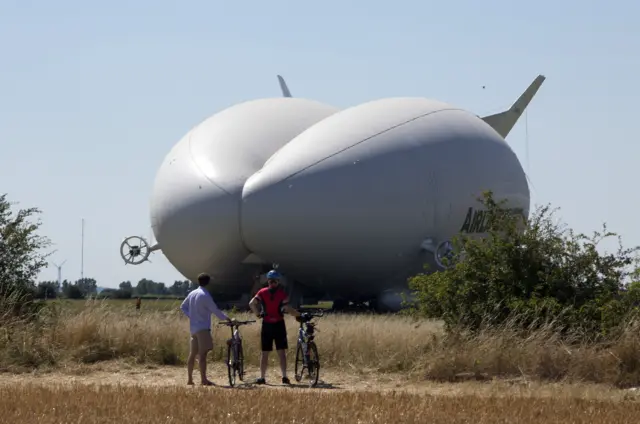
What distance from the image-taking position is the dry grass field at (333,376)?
44.2 ft

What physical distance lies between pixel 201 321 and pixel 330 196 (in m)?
24.3

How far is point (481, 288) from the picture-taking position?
73.2 feet

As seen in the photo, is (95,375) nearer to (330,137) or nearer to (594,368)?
(594,368)

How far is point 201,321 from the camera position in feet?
60.7

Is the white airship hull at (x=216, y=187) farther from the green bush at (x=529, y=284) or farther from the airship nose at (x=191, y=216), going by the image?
the green bush at (x=529, y=284)

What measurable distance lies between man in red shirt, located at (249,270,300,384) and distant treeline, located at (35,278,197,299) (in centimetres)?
804

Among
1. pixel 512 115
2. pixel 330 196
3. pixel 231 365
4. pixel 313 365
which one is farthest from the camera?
pixel 512 115

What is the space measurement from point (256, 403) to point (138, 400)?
1.47 m

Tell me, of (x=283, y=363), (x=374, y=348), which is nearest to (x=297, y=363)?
(x=283, y=363)

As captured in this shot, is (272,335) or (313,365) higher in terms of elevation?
Result: (272,335)

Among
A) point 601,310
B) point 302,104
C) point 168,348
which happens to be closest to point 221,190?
point 302,104

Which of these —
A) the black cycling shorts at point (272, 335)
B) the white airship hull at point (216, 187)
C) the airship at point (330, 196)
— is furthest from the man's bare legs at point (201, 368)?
the white airship hull at point (216, 187)

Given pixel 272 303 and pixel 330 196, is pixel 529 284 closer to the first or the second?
pixel 272 303

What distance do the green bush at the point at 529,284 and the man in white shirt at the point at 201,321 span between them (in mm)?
5123
